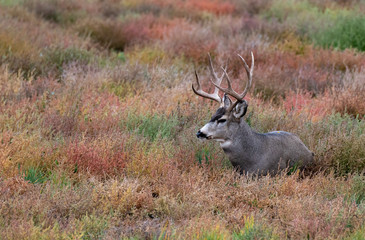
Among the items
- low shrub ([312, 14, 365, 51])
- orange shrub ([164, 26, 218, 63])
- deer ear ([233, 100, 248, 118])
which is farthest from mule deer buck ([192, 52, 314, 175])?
low shrub ([312, 14, 365, 51])

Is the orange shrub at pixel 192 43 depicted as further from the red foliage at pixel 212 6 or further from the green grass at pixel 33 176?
the green grass at pixel 33 176

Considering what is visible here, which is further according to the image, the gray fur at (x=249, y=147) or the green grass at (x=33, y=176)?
the gray fur at (x=249, y=147)

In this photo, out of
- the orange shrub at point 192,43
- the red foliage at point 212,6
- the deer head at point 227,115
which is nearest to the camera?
the deer head at point 227,115

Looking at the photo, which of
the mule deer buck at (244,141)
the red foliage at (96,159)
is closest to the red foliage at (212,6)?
the mule deer buck at (244,141)

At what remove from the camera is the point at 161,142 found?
6.71 m

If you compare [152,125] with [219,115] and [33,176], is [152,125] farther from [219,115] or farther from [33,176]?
[33,176]

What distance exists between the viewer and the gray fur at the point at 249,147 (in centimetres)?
604

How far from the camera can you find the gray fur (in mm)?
6035

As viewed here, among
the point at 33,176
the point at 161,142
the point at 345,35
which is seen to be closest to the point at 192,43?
the point at 345,35

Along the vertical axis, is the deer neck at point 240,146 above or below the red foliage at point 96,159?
above

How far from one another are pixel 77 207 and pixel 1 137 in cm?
185

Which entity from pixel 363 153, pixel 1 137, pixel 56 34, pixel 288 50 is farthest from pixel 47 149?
pixel 288 50

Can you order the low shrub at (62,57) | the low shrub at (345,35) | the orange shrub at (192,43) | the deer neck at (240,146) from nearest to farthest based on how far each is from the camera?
the deer neck at (240,146) < the low shrub at (62,57) < the orange shrub at (192,43) < the low shrub at (345,35)

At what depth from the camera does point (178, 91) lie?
891cm
